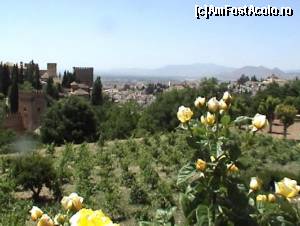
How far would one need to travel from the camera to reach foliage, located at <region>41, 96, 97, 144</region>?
30.4 meters

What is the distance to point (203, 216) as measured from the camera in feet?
6.96

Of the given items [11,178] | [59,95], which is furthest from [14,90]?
[11,178]

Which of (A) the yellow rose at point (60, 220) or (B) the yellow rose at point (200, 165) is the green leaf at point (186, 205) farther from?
(A) the yellow rose at point (60, 220)

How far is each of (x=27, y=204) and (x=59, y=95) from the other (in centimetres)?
5257

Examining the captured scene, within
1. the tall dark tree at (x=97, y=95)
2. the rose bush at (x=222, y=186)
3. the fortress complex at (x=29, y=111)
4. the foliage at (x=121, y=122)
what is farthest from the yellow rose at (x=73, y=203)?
the tall dark tree at (x=97, y=95)

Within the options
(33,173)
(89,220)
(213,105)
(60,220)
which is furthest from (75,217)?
(33,173)

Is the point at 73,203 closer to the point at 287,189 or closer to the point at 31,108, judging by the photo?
the point at 287,189

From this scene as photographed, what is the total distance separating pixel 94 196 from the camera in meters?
10.8

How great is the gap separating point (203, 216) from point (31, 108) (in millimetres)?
49141

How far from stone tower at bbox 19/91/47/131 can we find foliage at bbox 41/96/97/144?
725 inches

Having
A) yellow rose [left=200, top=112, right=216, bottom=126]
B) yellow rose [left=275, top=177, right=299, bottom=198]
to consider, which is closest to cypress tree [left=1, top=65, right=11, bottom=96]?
yellow rose [left=200, top=112, right=216, bottom=126]

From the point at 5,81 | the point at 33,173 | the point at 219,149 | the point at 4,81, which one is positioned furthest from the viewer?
the point at 5,81

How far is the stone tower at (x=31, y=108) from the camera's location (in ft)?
163

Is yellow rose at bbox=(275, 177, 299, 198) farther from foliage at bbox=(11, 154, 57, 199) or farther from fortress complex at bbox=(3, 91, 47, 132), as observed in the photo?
fortress complex at bbox=(3, 91, 47, 132)
